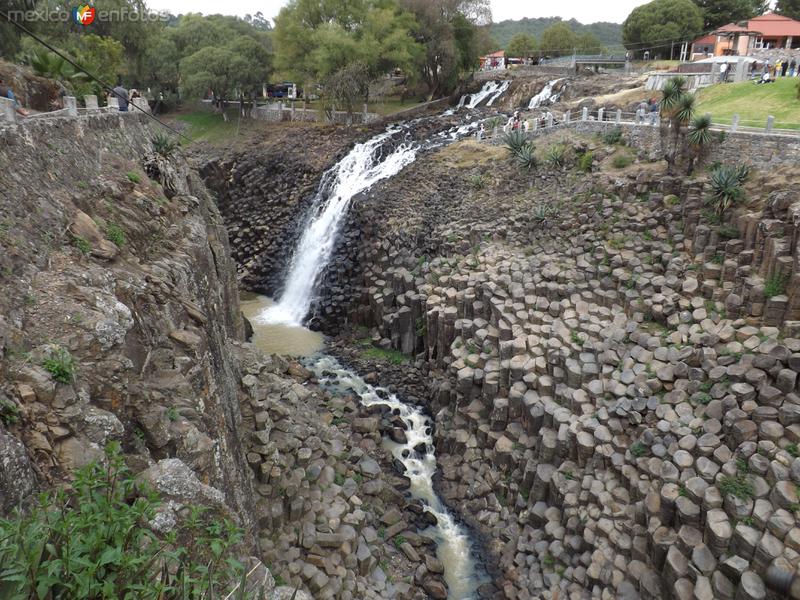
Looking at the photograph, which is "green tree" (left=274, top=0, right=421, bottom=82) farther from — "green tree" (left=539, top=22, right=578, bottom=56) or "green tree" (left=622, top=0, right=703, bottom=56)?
"green tree" (left=539, top=22, right=578, bottom=56)

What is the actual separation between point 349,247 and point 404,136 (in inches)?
393

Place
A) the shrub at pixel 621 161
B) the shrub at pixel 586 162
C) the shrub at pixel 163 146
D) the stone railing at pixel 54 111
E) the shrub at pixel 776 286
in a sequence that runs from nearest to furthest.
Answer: the stone railing at pixel 54 111 → the shrub at pixel 776 286 → the shrub at pixel 621 161 → the shrub at pixel 163 146 → the shrub at pixel 586 162

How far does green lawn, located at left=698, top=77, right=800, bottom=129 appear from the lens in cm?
1791

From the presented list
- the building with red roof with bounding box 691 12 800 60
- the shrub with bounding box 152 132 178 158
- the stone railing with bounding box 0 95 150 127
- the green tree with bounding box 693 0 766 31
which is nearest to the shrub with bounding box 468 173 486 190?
the shrub with bounding box 152 132 178 158

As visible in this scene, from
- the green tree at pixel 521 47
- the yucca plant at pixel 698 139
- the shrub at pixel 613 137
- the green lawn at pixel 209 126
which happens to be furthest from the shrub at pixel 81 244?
the green tree at pixel 521 47

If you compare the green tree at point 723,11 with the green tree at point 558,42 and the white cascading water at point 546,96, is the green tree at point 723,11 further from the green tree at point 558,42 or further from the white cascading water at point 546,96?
the white cascading water at point 546,96

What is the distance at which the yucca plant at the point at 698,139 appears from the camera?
16.9 metres

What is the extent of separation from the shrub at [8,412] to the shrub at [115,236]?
5.61 metres

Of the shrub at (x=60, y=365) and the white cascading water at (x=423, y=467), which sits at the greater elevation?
the shrub at (x=60, y=365)

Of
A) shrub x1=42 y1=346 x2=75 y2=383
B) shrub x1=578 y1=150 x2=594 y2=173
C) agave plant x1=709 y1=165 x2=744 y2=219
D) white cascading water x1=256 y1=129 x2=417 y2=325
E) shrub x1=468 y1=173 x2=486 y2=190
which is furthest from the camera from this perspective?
white cascading water x1=256 y1=129 x2=417 y2=325

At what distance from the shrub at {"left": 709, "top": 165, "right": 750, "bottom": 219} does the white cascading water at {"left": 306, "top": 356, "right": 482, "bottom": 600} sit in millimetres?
10382

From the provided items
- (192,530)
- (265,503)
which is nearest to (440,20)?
(265,503)

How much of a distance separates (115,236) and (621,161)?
54.4 ft

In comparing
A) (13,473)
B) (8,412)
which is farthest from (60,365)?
(13,473)
